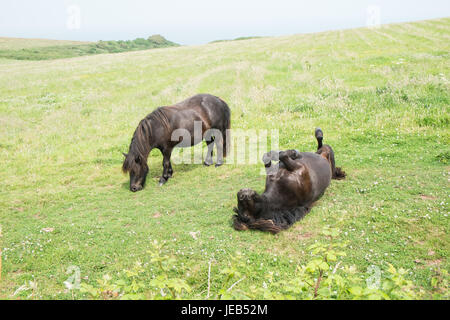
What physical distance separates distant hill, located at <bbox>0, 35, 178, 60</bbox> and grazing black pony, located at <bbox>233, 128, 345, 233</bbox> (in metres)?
54.4

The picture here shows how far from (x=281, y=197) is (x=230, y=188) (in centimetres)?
248

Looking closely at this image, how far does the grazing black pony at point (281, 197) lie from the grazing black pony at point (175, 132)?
12.0 feet

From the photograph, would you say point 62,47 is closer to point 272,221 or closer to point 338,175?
point 338,175

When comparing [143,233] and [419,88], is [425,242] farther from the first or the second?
[419,88]

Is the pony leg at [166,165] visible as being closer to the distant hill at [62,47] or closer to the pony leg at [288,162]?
the pony leg at [288,162]

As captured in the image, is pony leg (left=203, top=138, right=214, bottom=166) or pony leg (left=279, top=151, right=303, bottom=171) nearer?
pony leg (left=279, top=151, right=303, bottom=171)

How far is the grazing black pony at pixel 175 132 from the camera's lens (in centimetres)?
848

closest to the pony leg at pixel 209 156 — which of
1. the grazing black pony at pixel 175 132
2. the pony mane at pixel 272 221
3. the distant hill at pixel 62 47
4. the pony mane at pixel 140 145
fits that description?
the grazing black pony at pixel 175 132

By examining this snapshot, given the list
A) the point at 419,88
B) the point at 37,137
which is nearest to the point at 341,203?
the point at 419,88

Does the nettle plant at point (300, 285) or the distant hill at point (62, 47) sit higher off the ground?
the distant hill at point (62, 47)

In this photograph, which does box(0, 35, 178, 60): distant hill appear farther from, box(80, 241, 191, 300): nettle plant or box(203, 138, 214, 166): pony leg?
box(80, 241, 191, 300): nettle plant

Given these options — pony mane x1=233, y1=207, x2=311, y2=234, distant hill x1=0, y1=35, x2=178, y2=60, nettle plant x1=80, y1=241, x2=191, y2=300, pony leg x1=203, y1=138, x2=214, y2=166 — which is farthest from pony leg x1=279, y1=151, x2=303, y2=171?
distant hill x1=0, y1=35, x2=178, y2=60

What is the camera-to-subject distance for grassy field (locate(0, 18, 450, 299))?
4.96 metres
